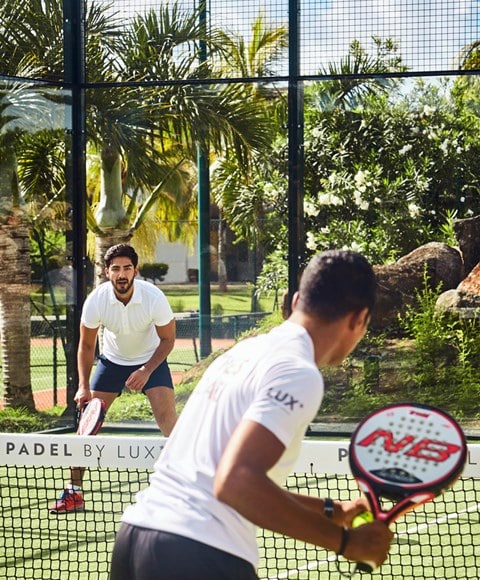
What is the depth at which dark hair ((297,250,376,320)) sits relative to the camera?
2836 millimetres

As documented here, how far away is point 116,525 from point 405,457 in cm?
418

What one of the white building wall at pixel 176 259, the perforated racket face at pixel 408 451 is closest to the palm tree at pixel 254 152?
the white building wall at pixel 176 259

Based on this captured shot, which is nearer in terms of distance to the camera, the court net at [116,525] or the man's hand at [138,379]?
the court net at [116,525]

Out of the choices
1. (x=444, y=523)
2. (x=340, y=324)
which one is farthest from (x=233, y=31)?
(x=340, y=324)

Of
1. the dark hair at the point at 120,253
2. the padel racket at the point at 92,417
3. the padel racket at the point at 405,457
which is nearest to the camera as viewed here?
the padel racket at the point at 405,457

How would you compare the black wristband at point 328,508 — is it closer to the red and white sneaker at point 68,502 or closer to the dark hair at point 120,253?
the red and white sneaker at point 68,502

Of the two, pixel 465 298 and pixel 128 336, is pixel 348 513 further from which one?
pixel 465 298

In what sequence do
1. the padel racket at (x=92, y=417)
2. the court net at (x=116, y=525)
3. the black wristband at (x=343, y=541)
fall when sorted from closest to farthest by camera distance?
the black wristband at (x=343, y=541)
the court net at (x=116, y=525)
the padel racket at (x=92, y=417)

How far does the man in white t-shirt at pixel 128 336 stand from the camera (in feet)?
24.6

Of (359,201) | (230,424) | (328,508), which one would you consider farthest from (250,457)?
(359,201)

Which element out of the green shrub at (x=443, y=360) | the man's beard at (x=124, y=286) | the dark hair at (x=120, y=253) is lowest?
the green shrub at (x=443, y=360)

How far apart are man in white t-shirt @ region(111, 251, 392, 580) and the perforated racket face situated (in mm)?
136

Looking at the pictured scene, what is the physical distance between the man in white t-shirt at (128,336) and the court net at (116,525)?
0.66 metres

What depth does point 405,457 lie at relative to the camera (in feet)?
9.57
